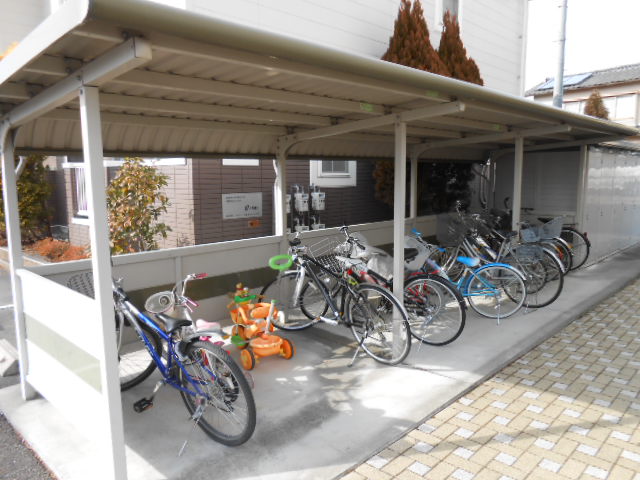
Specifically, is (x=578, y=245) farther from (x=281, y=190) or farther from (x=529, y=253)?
(x=281, y=190)

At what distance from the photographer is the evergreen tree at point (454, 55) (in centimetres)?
836

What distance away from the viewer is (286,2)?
6875mm

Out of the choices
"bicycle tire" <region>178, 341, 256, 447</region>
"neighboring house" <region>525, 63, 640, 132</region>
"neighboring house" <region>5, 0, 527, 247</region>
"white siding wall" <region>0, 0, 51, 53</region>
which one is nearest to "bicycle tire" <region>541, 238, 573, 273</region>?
"neighboring house" <region>5, 0, 527, 247</region>

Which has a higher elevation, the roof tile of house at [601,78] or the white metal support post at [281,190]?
the roof tile of house at [601,78]

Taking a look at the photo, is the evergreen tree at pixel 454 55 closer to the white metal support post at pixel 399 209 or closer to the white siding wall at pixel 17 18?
the white metal support post at pixel 399 209

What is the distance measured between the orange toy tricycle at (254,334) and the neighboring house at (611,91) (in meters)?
21.3

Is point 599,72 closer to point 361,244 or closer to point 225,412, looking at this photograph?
point 361,244

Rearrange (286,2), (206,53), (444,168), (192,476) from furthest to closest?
(444,168), (286,2), (192,476), (206,53)

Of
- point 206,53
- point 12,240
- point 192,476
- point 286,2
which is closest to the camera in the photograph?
point 206,53

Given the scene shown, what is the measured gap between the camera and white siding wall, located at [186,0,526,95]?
6.51m

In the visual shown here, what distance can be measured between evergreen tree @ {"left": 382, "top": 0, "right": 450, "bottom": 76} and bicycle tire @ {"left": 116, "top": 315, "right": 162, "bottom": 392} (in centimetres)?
599

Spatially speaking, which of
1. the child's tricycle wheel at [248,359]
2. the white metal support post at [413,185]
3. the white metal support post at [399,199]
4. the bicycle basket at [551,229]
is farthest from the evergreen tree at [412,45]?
the child's tricycle wheel at [248,359]

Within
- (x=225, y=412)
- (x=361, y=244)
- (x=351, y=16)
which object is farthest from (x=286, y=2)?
(x=225, y=412)

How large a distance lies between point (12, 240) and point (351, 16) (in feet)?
21.8
